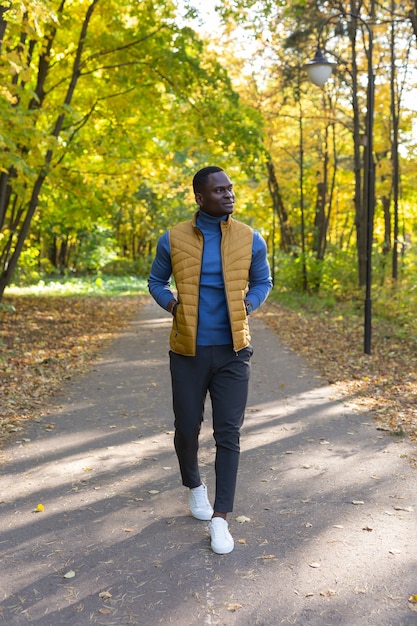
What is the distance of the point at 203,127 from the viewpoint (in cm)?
1630

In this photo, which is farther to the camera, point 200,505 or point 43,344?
point 43,344

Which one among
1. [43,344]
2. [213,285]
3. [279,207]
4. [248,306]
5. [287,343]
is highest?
[279,207]

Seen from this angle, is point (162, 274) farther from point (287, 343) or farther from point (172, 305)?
point (287, 343)

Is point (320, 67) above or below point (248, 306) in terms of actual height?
above

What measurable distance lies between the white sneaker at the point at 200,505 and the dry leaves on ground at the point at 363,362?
286cm

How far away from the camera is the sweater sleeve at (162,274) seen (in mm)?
4277

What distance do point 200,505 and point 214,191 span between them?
76.6 inches

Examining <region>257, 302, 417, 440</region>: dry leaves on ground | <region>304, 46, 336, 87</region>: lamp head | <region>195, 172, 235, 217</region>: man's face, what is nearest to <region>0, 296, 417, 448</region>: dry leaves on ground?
<region>257, 302, 417, 440</region>: dry leaves on ground

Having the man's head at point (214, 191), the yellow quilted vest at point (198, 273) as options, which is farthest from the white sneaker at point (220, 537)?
the man's head at point (214, 191)

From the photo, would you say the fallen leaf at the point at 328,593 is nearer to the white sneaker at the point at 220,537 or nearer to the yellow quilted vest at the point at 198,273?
the white sneaker at the point at 220,537

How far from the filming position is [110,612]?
3.39 metres

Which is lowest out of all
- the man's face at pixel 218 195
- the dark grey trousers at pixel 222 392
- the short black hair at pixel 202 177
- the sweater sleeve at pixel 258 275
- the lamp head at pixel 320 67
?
the dark grey trousers at pixel 222 392

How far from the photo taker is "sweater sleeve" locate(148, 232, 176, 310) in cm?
428

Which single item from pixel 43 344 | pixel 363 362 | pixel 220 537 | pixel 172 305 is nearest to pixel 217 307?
pixel 172 305
